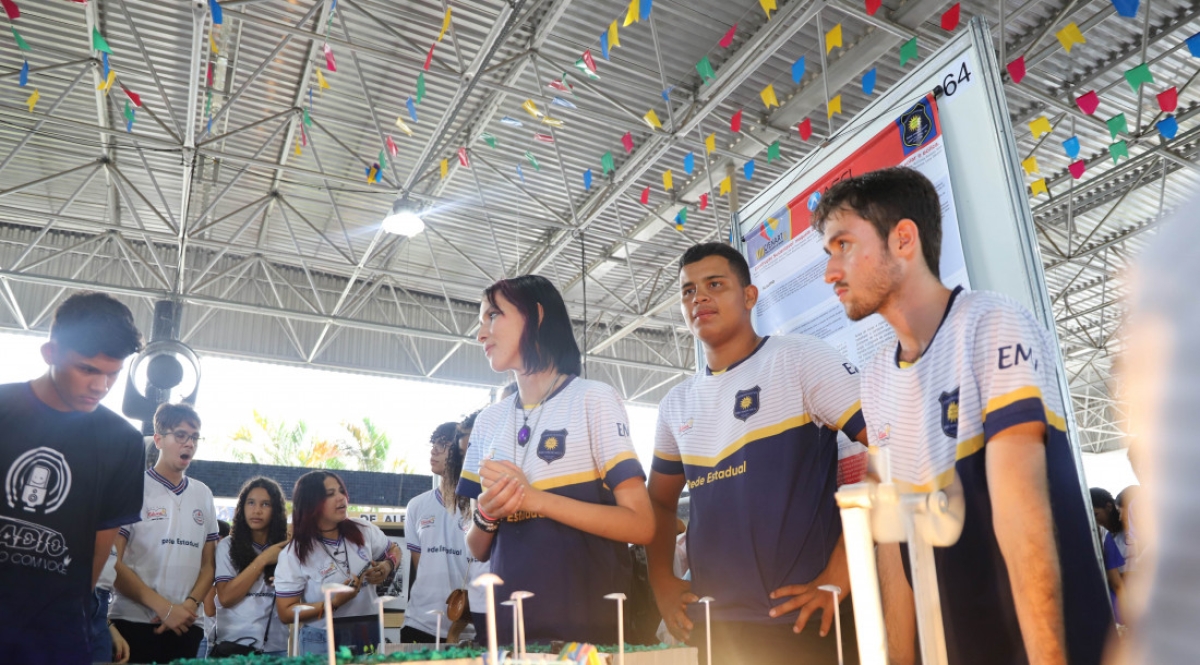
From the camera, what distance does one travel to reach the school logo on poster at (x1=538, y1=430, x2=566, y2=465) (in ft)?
6.06

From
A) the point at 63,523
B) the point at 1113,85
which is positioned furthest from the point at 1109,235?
the point at 63,523

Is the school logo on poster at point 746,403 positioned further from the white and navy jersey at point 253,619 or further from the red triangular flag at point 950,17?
the red triangular flag at point 950,17

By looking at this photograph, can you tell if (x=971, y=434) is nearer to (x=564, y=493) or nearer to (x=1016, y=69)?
(x=564, y=493)

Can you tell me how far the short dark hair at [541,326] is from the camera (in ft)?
6.46

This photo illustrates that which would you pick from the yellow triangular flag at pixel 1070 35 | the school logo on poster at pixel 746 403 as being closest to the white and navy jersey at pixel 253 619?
the school logo on poster at pixel 746 403

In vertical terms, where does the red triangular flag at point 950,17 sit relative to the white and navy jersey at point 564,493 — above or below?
above

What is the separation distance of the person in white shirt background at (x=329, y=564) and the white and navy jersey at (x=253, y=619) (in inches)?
6.5

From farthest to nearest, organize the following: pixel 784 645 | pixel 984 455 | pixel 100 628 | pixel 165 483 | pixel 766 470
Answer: pixel 165 483 → pixel 100 628 → pixel 766 470 → pixel 784 645 → pixel 984 455

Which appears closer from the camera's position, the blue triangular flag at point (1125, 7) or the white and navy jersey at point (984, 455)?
the white and navy jersey at point (984, 455)

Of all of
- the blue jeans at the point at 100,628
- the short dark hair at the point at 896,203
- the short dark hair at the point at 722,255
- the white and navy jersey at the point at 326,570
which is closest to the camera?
the short dark hair at the point at 896,203

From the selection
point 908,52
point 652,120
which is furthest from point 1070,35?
point 652,120

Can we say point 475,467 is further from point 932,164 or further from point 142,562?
point 142,562

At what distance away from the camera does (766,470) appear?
175 centimetres

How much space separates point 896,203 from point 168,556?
3.32 m
